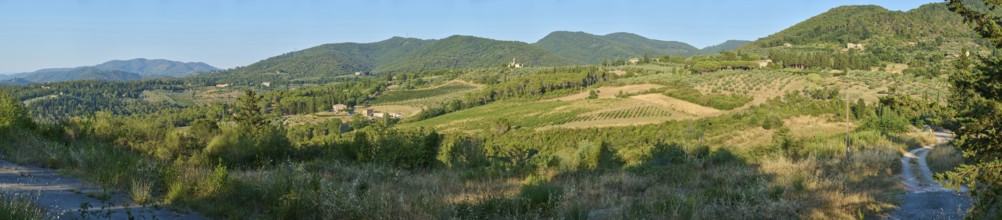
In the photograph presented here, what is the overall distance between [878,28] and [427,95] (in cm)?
12087

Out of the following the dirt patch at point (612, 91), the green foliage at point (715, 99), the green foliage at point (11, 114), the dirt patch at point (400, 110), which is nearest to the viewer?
the green foliage at point (11, 114)

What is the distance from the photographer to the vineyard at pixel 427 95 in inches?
4269

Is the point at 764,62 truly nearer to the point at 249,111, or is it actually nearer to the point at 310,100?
the point at 310,100

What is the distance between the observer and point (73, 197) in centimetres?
504

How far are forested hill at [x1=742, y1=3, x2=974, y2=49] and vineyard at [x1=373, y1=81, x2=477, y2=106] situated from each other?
95933 millimetres

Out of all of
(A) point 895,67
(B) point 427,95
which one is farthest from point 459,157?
(B) point 427,95

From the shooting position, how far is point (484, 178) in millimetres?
9609

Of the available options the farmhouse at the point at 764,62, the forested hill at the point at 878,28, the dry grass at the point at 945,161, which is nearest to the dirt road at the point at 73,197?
the dry grass at the point at 945,161

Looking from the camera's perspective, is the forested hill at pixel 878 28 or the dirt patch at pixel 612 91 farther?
the forested hill at pixel 878 28

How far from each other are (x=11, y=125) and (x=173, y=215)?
9.88 m

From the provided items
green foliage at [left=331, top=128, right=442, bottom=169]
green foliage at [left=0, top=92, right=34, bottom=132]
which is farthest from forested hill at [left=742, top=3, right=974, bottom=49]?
green foliage at [left=0, top=92, right=34, bottom=132]

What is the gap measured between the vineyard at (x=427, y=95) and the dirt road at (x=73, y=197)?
94.3 meters

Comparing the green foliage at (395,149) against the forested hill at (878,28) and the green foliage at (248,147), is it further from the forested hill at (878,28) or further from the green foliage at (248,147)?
the forested hill at (878,28)

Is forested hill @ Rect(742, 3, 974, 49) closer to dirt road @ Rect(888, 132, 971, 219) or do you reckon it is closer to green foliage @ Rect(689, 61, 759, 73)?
green foliage @ Rect(689, 61, 759, 73)
